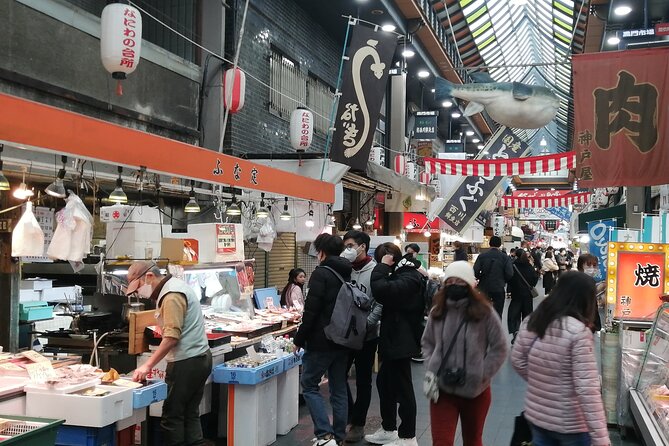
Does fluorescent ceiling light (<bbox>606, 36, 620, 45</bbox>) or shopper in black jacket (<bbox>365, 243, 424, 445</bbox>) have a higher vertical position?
fluorescent ceiling light (<bbox>606, 36, 620, 45</bbox>)

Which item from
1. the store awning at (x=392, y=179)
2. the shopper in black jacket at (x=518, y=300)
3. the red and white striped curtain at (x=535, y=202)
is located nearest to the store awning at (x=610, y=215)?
the shopper in black jacket at (x=518, y=300)

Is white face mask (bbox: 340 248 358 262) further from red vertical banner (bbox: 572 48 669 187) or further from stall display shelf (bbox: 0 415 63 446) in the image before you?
red vertical banner (bbox: 572 48 669 187)

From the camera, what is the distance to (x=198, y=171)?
6.43 meters

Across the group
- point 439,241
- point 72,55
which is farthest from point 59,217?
point 439,241

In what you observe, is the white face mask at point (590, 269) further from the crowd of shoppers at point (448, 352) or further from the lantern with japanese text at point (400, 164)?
Answer: the lantern with japanese text at point (400, 164)

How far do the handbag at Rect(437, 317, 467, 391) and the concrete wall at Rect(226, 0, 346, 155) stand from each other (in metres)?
7.80

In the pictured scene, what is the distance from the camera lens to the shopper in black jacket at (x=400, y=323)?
18.7 ft

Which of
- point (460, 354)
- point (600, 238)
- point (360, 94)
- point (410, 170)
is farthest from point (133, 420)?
point (410, 170)

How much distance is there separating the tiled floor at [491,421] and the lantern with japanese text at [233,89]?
470 centimetres

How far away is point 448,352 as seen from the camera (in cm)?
439

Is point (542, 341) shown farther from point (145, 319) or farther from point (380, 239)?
point (380, 239)

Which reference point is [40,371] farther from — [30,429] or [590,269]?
[590,269]

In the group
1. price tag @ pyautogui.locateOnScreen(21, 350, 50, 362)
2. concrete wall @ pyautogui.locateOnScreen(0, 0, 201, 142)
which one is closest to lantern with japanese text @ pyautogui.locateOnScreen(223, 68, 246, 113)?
concrete wall @ pyautogui.locateOnScreen(0, 0, 201, 142)

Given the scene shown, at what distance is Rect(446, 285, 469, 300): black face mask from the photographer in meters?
4.41
